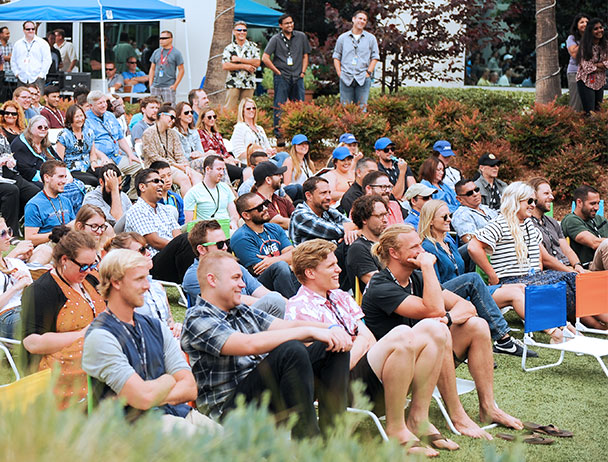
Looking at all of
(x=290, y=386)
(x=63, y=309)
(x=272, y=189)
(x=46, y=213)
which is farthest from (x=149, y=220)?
(x=290, y=386)

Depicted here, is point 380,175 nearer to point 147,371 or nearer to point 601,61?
point 147,371

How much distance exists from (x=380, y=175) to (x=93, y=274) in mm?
3908

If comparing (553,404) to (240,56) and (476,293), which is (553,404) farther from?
(240,56)

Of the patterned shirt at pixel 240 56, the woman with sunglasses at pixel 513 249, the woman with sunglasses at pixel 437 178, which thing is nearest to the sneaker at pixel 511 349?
the woman with sunglasses at pixel 513 249

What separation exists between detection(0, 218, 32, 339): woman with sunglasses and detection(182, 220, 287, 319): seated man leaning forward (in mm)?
1179

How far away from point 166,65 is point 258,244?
36.6 feet

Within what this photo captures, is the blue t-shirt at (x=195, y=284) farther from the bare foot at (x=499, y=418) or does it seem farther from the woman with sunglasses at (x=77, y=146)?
the woman with sunglasses at (x=77, y=146)

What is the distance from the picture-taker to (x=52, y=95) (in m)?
12.9

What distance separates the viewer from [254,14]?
22844 millimetres

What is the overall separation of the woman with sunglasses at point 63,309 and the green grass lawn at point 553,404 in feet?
5.58

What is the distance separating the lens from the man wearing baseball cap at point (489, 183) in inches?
422

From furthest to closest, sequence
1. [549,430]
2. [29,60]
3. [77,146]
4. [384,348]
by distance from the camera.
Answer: [29,60] < [77,146] < [549,430] < [384,348]

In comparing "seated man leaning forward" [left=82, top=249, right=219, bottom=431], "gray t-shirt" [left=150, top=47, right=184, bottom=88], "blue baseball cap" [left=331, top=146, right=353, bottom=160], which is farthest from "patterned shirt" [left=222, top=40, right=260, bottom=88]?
"seated man leaning forward" [left=82, top=249, right=219, bottom=431]

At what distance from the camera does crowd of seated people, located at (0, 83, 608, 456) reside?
4551 mm
